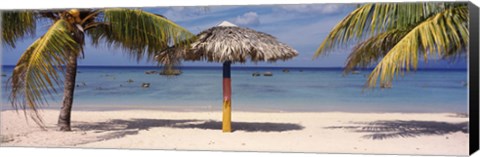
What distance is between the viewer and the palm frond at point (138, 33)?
8680 mm

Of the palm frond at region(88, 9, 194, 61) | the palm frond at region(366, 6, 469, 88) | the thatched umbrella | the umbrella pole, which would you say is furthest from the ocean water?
the palm frond at region(366, 6, 469, 88)

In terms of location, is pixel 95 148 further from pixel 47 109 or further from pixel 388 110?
pixel 388 110

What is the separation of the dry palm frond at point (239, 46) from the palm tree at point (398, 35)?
0.54m

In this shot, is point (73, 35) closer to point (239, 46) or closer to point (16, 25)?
point (16, 25)

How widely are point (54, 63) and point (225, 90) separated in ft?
6.69

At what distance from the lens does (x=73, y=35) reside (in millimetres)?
8922

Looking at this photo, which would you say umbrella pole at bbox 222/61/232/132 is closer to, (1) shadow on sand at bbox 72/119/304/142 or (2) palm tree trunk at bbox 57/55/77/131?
(1) shadow on sand at bbox 72/119/304/142

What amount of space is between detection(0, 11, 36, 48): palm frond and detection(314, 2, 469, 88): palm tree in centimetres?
345

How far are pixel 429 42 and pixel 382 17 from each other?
2.34 feet

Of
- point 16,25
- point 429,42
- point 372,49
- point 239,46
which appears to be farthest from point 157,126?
point 429,42

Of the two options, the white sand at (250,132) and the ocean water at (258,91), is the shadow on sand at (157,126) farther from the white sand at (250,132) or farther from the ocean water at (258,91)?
the ocean water at (258,91)

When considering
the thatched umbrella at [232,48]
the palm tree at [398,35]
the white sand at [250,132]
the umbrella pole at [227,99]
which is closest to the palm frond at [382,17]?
the palm tree at [398,35]

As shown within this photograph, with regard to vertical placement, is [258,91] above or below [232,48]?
Answer: below

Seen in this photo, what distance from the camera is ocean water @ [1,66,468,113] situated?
8.28 m
